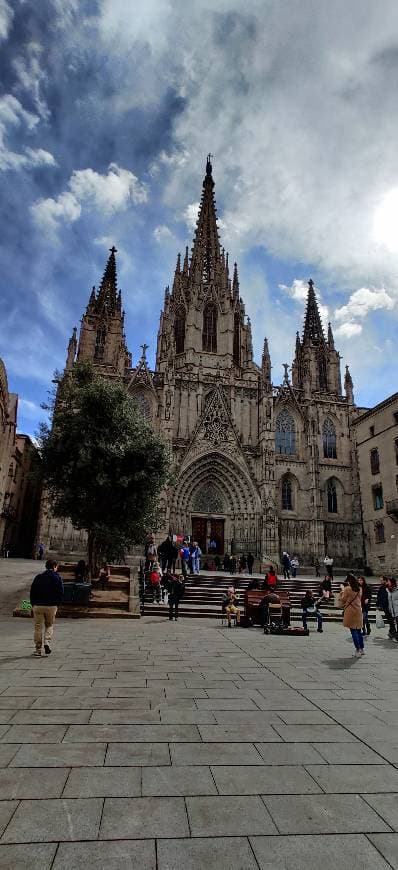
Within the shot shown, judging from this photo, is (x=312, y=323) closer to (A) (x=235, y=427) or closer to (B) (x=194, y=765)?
(A) (x=235, y=427)

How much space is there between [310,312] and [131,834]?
54533mm

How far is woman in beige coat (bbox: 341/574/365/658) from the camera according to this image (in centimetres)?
905

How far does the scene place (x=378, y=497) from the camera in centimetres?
3369

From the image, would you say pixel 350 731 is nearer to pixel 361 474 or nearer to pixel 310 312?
pixel 361 474

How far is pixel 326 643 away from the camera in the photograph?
10.6 metres

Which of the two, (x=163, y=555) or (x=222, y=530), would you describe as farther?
(x=222, y=530)

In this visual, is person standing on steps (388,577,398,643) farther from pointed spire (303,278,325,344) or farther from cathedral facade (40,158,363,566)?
pointed spire (303,278,325,344)

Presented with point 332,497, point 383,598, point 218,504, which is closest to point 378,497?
point 332,497

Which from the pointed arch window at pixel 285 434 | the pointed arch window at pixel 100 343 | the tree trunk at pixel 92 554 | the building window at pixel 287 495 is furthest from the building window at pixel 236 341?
the tree trunk at pixel 92 554

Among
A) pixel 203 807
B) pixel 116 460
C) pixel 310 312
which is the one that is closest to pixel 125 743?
pixel 203 807

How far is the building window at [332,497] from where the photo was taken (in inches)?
1517

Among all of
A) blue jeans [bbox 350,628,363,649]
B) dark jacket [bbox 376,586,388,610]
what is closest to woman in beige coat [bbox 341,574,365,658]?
blue jeans [bbox 350,628,363,649]

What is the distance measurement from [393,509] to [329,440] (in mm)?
11312

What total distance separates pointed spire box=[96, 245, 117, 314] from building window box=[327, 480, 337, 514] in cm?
2724
